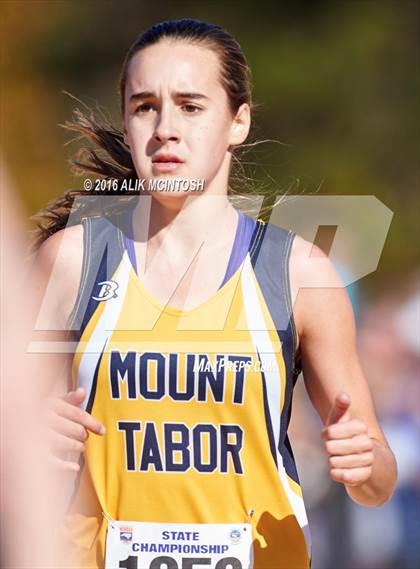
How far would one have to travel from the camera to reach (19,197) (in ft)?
28.5

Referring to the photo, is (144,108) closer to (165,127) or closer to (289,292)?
(165,127)

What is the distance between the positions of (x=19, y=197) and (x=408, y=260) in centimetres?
316

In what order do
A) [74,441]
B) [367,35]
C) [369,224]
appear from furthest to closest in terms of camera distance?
[367,35]
[369,224]
[74,441]

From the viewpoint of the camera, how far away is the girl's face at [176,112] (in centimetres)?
275

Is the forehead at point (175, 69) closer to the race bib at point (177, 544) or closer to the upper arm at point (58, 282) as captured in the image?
the upper arm at point (58, 282)

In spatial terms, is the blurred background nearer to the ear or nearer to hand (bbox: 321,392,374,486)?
the ear

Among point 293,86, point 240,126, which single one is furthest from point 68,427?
point 293,86

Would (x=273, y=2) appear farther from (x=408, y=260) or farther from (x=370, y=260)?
(x=370, y=260)

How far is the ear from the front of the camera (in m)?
2.89

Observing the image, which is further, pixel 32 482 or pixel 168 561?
pixel 168 561

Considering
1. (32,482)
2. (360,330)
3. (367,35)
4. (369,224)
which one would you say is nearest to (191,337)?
(32,482)

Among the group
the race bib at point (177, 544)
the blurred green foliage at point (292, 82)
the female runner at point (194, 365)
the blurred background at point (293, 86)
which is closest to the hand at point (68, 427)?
the female runner at point (194, 365)

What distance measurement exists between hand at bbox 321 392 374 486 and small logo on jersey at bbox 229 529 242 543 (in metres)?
0.35

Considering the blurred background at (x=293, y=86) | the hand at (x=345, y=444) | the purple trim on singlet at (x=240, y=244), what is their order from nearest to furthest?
1. the hand at (x=345, y=444)
2. the purple trim on singlet at (x=240, y=244)
3. the blurred background at (x=293, y=86)
